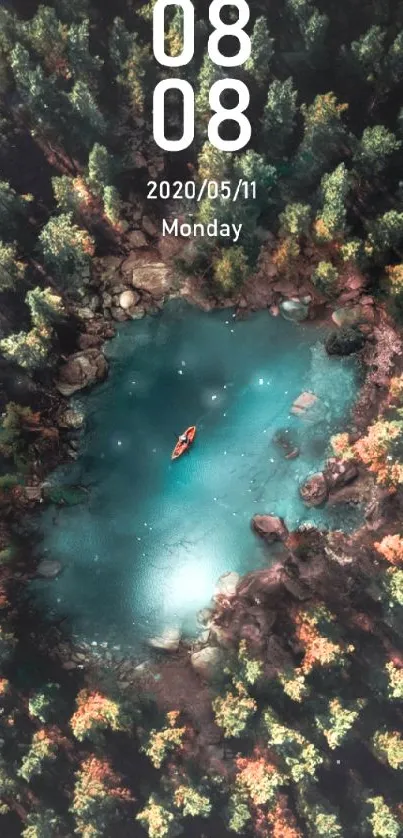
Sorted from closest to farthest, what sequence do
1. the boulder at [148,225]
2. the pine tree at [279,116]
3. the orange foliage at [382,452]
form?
the orange foliage at [382,452] → the pine tree at [279,116] → the boulder at [148,225]

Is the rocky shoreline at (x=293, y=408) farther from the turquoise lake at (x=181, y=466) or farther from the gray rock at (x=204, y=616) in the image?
the turquoise lake at (x=181, y=466)

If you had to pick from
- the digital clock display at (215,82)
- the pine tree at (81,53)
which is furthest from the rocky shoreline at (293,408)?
the pine tree at (81,53)


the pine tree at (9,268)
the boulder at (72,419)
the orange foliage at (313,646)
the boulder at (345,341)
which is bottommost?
the orange foliage at (313,646)

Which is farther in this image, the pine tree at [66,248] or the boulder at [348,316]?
the boulder at [348,316]

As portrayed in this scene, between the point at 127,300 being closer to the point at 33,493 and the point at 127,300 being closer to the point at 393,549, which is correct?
the point at 33,493

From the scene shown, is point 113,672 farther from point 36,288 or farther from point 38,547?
point 36,288

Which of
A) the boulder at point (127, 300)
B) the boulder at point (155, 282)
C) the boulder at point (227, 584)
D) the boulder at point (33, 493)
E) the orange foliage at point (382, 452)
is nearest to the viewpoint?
the orange foliage at point (382, 452)

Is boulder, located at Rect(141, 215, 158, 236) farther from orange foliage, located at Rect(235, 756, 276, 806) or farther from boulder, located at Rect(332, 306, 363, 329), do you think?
orange foliage, located at Rect(235, 756, 276, 806)

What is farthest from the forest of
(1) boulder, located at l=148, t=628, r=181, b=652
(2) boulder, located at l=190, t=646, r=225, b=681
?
(1) boulder, located at l=148, t=628, r=181, b=652
